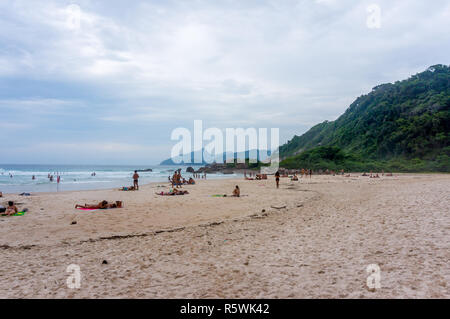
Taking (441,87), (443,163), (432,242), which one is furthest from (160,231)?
(441,87)

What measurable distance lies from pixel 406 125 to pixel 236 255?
7455 cm

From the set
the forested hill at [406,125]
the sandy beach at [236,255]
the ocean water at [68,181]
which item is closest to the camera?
the sandy beach at [236,255]

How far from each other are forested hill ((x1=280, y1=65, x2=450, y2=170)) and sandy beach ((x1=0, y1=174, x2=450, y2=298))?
56270mm

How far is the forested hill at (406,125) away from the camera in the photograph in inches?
2341

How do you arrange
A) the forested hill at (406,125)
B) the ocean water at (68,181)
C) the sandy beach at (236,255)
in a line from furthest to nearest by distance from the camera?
1. the forested hill at (406,125)
2. the ocean water at (68,181)
3. the sandy beach at (236,255)

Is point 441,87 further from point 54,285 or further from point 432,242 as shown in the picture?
point 54,285

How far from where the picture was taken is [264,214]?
1147cm

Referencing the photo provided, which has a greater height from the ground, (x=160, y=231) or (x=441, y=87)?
(x=441, y=87)

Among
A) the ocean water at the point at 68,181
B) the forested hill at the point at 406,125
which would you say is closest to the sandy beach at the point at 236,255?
the ocean water at the point at 68,181

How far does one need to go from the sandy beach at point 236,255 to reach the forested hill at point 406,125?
56.3m

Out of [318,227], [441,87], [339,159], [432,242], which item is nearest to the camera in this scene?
[432,242]

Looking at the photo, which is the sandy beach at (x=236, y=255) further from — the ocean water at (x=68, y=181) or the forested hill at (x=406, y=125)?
the forested hill at (x=406, y=125)

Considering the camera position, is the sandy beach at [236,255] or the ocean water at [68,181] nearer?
the sandy beach at [236,255]
